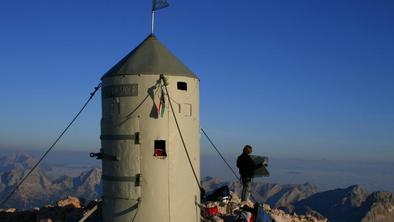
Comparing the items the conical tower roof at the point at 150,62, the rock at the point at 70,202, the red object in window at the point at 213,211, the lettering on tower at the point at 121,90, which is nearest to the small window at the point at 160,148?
the lettering on tower at the point at 121,90

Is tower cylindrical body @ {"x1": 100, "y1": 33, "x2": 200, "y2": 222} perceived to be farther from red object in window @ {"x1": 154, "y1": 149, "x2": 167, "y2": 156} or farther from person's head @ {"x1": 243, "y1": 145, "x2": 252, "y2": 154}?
person's head @ {"x1": 243, "y1": 145, "x2": 252, "y2": 154}

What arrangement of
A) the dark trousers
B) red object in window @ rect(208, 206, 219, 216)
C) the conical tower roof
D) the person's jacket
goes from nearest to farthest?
the conical tower roof → red object in window @ rect(208, 206, 219, 216) → the person's jacket → the dark trousers

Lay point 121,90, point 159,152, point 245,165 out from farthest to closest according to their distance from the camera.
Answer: point 245,165 → point 121,90 → point 159,152

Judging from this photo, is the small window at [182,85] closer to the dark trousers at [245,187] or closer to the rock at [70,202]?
the dark trousers at [245,187]

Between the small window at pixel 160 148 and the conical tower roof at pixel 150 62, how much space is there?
200 centimetres

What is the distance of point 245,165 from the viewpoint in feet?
60.4

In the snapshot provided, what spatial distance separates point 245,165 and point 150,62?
5758mm

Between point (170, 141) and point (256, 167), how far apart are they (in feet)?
16.0

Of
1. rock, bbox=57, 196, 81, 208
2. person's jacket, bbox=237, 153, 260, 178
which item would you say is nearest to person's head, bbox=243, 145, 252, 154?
person's jacket, bbox=237, 153, 260, 178

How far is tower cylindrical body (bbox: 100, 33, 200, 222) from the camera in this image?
567 inches

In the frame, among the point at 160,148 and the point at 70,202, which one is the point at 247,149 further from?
the point at 70,202

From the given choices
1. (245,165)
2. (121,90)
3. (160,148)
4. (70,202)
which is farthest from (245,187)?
(70,202)

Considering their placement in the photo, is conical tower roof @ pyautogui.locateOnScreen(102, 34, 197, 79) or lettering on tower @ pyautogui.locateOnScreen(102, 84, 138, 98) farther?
Answer: conical tower roof @ pyautogui.locateOnScreen(102, 34, 197, 79)

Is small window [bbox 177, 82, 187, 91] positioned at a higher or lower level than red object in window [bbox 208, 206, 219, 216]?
higher
